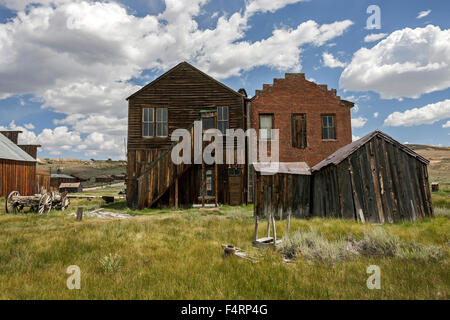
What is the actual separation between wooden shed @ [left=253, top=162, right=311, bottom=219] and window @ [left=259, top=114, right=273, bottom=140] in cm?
691

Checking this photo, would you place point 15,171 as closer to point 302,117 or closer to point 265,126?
point 265,126

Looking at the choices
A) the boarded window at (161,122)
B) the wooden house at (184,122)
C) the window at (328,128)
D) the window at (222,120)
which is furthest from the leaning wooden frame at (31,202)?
the window at (328,128)

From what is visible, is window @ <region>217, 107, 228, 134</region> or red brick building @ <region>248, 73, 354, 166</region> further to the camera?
red brick building @ <region>248, 73, 354, 166</region>

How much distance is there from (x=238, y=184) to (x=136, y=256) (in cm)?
1188

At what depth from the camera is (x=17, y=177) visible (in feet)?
81.4

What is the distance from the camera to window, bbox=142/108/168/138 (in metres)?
18.1

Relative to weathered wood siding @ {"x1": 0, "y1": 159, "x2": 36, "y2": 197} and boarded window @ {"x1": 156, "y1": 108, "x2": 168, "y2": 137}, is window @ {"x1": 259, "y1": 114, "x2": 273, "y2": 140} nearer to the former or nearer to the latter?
boarded window @ {"x1": 156, "y1": 108, "x2": 168, "y2": 137}

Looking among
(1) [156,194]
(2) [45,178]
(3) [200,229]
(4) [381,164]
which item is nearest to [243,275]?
(3) [200,229]

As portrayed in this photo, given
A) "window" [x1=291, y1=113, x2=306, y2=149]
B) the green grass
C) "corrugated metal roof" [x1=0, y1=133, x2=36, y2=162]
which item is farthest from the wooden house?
"corrugated metal roof" [x1=0, y1=133, x2=36, y2=162]

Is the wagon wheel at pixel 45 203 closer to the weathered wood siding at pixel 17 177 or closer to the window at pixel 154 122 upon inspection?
the window at pixel 154 122

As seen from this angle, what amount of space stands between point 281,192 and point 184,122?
9.45m

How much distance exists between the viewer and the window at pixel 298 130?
18.5m

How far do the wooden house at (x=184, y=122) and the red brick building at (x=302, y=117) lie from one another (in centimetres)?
180
